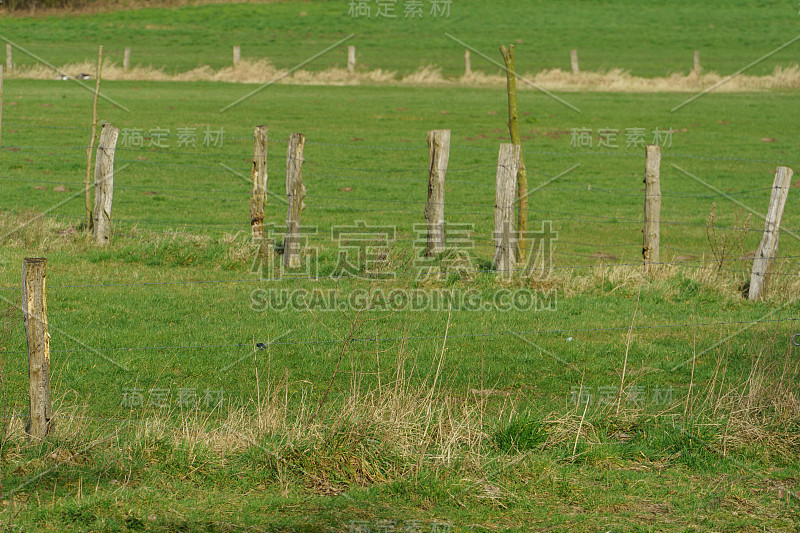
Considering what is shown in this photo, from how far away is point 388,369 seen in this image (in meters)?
7.56

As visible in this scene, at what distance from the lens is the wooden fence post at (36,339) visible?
16.5ft

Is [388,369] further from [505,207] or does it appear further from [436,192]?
[436,192]

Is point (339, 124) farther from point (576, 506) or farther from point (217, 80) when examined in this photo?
point (576, 506)

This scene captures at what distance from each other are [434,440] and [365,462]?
0.48 meters

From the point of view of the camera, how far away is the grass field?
16.7 feet

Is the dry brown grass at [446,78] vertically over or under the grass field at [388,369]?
over

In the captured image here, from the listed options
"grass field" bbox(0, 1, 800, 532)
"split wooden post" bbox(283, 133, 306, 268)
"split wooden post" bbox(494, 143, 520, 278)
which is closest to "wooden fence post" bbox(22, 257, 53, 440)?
"grass field" bbox(0, 1, 800, 532)

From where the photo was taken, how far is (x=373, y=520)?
485 cm

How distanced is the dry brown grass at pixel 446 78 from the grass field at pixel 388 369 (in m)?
15.6

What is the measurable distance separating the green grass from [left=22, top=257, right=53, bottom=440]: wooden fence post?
36.1m

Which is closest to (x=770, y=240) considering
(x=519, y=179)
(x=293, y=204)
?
(x=519, y=179)

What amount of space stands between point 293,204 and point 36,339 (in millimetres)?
6564

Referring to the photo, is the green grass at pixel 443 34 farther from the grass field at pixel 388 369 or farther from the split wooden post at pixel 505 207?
the split wooden post at pixel 505 207

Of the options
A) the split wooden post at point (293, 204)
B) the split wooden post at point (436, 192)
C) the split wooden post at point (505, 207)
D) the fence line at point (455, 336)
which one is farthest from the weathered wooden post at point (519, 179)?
the split wooden post at point (293, 204)
